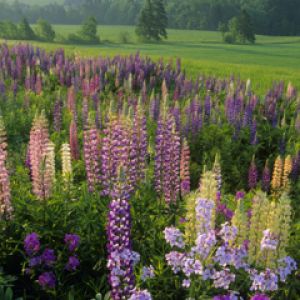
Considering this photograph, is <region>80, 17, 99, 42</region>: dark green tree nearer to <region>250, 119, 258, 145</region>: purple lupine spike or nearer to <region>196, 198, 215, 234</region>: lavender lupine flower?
<region>250, 119, 258, 145</region>: purple lupine spike

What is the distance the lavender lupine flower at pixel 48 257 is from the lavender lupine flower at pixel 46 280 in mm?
108

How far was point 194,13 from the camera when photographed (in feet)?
304

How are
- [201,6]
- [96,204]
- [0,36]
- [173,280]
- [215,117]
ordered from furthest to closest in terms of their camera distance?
[201,6]
[0,36]
[215,117]
[96,204]
[173,280]

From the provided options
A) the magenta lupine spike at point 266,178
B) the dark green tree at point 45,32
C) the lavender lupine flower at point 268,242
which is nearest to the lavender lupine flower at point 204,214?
the lavender lupine flower at point 268,242

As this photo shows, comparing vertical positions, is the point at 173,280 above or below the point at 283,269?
below

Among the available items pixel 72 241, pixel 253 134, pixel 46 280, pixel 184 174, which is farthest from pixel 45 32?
pixel 46 280

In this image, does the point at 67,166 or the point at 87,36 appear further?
the point at 87,36

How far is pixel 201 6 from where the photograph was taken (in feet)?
Answer: 306

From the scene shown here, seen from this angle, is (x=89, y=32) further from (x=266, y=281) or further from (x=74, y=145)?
(x=266, y=281)

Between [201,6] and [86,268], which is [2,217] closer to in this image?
[86,268]

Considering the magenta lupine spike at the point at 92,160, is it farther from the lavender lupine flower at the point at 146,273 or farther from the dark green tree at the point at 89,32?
the dark green tree at the point at 89,32

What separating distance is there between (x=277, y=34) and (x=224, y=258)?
86084mm

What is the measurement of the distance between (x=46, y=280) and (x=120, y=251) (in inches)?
42.9

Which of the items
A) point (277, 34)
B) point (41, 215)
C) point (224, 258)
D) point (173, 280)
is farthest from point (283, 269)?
point (277, 34)
